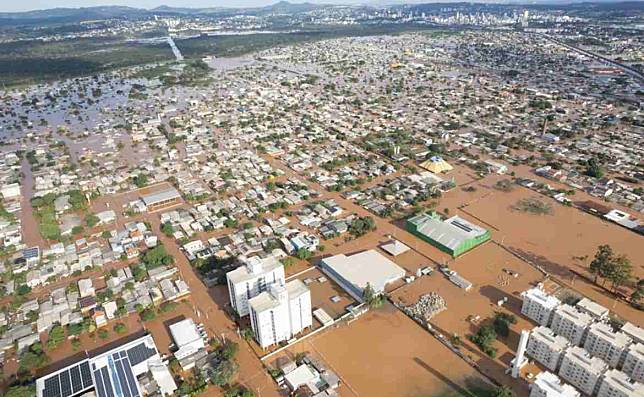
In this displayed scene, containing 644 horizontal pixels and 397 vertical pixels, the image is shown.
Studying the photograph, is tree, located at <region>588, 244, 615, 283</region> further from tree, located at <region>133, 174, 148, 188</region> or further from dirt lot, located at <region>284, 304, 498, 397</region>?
tree, located at <region>133, 174, 148, 188</region>

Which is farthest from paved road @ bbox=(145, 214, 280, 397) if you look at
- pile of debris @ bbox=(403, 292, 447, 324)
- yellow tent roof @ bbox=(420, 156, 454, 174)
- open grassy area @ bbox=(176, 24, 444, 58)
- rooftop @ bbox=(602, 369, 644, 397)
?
open grassy area @ bbox=(176, 24, 444, 58)

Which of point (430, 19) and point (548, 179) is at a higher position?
point (430, 19)

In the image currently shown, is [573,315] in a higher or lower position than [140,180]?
higher

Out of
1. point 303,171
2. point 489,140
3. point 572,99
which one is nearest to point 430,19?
point 572,99

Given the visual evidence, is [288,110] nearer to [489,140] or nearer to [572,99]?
[489,140]

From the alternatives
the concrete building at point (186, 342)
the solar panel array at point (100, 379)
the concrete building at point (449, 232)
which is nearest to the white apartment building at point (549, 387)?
the concrete building at point (449, 232)

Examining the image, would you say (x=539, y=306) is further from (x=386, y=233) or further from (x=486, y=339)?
(x=386, y=233)

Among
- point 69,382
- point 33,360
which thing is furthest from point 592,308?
point 33,360
